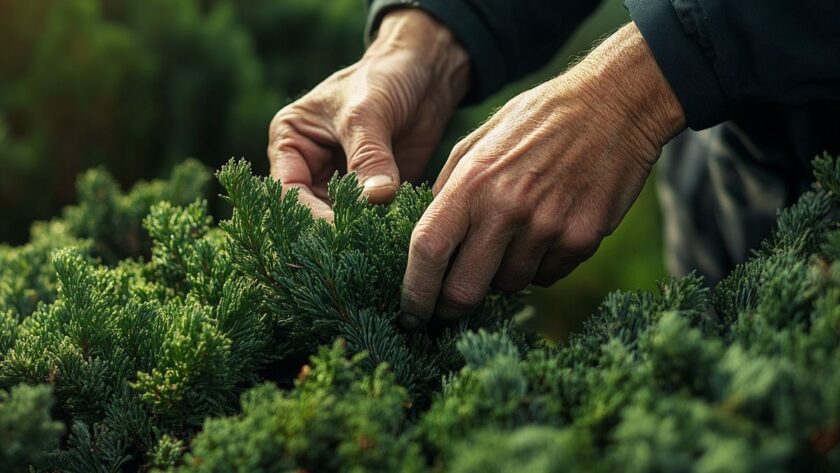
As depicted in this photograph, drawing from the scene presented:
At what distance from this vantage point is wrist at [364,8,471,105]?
7.63ft

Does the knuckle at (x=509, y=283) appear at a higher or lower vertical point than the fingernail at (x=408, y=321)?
lower

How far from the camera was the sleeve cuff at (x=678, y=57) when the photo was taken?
62.5 inches

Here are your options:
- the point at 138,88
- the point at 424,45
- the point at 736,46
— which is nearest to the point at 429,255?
the point at 736,46

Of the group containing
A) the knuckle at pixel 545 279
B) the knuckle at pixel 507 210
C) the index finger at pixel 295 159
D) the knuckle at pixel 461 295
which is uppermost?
the index finger at pixel 295 159

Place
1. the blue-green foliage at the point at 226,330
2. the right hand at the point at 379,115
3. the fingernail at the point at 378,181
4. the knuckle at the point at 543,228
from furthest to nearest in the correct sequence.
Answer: the right hand at the point at 379,115, the fingernail at the point at 378,181, the knuckle at the point at 543,228, the blue-green foliage at the point at 226,330

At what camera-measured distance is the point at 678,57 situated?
160 cm

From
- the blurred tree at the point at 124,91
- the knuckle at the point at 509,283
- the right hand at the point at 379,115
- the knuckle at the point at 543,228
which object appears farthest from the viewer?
the blurred tree at the point at 124,91

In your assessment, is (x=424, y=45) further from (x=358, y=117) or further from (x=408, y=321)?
(x=408, y=321)

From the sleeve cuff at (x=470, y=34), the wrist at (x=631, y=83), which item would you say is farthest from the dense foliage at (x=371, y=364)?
the sleeve cuff at (x=470, y=34)

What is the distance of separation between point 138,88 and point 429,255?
2.90 meters

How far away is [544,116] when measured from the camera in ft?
5.38

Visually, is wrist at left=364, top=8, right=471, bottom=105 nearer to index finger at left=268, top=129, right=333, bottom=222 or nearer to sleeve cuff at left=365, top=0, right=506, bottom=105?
sleeve cuff at left=365, top=0, right=506, bottom=105

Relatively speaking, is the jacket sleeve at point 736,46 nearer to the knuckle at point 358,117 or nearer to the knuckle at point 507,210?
the knuckle at point 507,210

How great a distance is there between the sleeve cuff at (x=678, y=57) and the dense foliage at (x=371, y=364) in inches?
10.6
